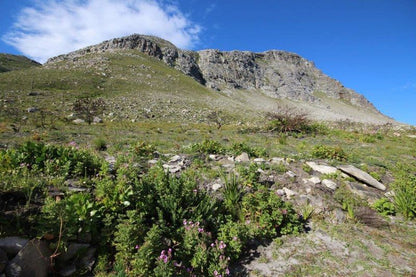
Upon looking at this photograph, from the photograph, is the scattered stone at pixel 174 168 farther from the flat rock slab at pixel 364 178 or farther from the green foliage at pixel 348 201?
the flat rock slab at pixel 364 178

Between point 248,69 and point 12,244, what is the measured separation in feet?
416

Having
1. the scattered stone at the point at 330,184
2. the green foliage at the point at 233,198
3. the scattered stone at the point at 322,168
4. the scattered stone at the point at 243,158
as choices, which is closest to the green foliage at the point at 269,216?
the green foliage at the point at 233,198

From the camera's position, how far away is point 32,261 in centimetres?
269

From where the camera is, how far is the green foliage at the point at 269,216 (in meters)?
4.32

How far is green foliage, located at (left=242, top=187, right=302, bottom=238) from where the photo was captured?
14.2ft

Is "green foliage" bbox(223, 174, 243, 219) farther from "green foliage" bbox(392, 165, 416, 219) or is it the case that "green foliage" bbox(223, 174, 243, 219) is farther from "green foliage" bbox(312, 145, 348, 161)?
"green foliage" bbox(312, 145, 348, 161)

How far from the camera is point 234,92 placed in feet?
315

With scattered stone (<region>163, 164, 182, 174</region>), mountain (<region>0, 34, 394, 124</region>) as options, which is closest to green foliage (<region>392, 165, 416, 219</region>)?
scattered stone (<region>163, 164, 182, 174</region>)

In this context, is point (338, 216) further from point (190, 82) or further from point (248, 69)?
point (248, 69)

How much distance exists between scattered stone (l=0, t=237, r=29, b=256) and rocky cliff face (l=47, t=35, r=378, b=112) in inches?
3680

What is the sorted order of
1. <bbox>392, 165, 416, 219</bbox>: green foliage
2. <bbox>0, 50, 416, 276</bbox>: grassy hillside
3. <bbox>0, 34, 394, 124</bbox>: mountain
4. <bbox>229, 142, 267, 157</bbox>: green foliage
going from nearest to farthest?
<bbox>0, 50, 416, 276</bbox>: grassy hillside → <bbox>392, 165, 416, 219</bbox>: green foliage → <bbox>229, 142, 267, 157</bbox>: green foliage → <bbox>0, 34, 394, 124</bbox>: mountain

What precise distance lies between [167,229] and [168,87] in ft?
201

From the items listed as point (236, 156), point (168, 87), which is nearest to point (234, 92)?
point (168, 87)

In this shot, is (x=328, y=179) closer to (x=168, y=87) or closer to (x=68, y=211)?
(x=68, y=211)
